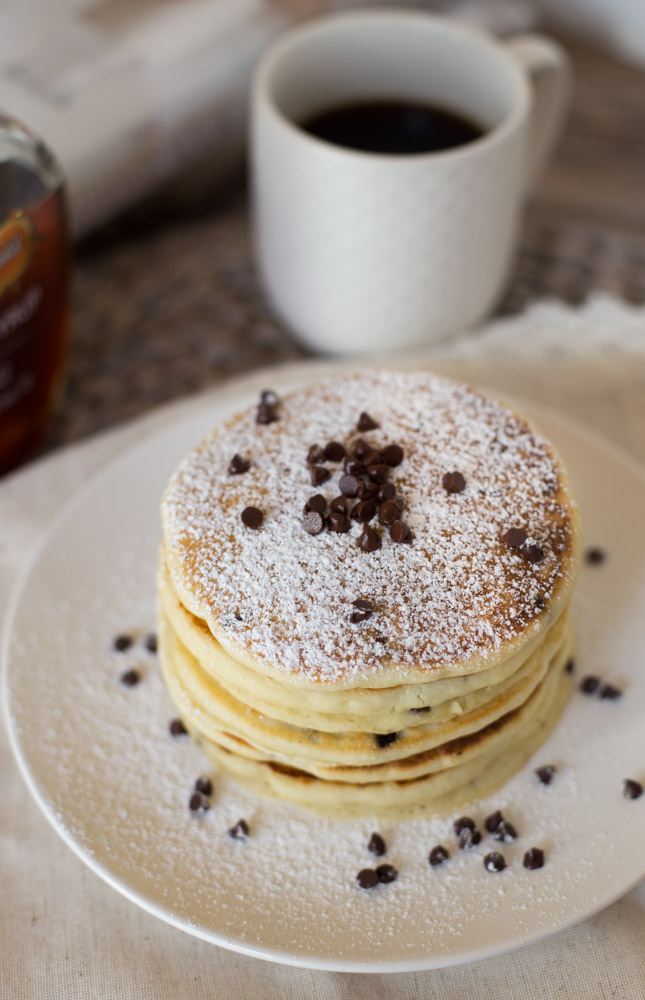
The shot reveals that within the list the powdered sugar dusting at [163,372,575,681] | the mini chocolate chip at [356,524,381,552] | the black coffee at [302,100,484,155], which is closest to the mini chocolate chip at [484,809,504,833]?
the powdered sugar dusting at [163,372,575,681]

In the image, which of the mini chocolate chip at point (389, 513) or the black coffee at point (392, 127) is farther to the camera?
the black coffee at point (392, 127)

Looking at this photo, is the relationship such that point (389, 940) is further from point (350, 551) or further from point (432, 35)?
point (432, 35)

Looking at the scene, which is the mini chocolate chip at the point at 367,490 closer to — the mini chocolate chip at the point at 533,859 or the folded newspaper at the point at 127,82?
the mini chocolate chip at the point at 533,859

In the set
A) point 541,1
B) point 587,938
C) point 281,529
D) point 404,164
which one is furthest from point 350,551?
point 541,1

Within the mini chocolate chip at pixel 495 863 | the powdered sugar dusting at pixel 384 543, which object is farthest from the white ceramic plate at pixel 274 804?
the powdered sugar dusting at pixel 384 543

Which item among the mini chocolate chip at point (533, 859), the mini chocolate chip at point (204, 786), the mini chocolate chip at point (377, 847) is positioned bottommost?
the mini chocolate chip at point (377, 847)
